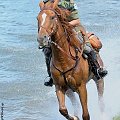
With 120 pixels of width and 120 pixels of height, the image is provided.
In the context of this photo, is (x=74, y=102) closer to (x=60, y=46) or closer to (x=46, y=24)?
(x=60, y=46)

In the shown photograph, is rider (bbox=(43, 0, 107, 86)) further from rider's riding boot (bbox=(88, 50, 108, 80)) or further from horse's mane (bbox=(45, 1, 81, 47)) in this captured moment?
horse's mane (bbox=(45, 1, 81, 47))

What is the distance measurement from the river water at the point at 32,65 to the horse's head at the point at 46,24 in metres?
4.08

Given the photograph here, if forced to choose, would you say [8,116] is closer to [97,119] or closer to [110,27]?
[97,119]

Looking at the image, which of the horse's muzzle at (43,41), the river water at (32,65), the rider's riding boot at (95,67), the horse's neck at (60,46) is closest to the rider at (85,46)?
the rider's riding boot at (95,67)

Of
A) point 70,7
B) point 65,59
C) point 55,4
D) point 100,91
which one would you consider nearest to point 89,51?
point 65,59

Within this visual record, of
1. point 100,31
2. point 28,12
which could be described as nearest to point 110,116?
point 100,31

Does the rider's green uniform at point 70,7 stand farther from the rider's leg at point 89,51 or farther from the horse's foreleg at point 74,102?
the horse's foreleg at point 74,102

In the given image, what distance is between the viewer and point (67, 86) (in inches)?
407

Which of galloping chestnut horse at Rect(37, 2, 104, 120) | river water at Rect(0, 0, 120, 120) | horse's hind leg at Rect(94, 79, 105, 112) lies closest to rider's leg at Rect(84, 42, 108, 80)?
galloping chestnut horse at Rect(37, 2, 104, 120)

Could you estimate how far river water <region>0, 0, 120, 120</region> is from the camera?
14.9 m

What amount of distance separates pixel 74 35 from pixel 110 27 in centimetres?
1677

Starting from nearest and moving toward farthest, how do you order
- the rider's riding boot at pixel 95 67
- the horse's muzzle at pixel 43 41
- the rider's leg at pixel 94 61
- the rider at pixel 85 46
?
the horse's muzzle at pixel 43 41
the rider at pixel 85 46
the rider's leg at pixel 94 61
the rider's riding boot at pixel 95 67

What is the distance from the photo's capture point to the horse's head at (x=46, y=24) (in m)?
8.69

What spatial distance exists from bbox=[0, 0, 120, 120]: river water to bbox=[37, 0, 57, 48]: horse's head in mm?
4081
